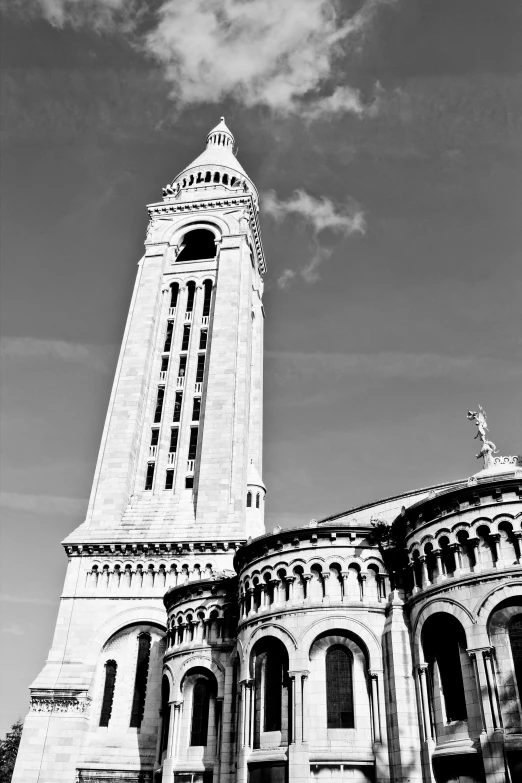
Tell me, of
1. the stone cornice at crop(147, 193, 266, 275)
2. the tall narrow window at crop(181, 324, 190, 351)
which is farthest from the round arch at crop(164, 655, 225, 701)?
the stone cornice at crop(147, 193, 266, 275)

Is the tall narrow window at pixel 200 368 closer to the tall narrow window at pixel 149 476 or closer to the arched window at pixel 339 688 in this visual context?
the tall narrow window at pixel 149 476

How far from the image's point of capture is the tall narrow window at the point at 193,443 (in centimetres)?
5244

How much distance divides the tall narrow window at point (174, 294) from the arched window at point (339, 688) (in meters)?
38.7

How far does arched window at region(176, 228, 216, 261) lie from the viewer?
66000 millimetres

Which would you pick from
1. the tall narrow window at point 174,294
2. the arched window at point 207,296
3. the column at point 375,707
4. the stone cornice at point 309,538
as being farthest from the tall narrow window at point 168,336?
the column at point 375,707

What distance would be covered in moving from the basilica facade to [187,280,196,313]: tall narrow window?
187 millimetres

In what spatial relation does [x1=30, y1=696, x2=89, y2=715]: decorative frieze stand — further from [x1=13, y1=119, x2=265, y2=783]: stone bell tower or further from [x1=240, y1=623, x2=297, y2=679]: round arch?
[x1=240, y1=623, x2=297, y2=679]: round arch

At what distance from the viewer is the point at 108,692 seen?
1645 inches

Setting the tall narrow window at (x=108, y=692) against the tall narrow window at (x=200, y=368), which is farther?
the tall narrow window at (x=200, y=368)

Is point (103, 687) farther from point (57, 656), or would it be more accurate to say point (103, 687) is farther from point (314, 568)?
point (314, 568)

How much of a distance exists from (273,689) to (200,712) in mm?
6617

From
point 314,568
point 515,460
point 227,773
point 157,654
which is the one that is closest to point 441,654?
point 314,568

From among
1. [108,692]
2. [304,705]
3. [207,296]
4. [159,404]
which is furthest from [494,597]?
[207,296]

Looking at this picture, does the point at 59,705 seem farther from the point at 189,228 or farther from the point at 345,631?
the point at 189,228
